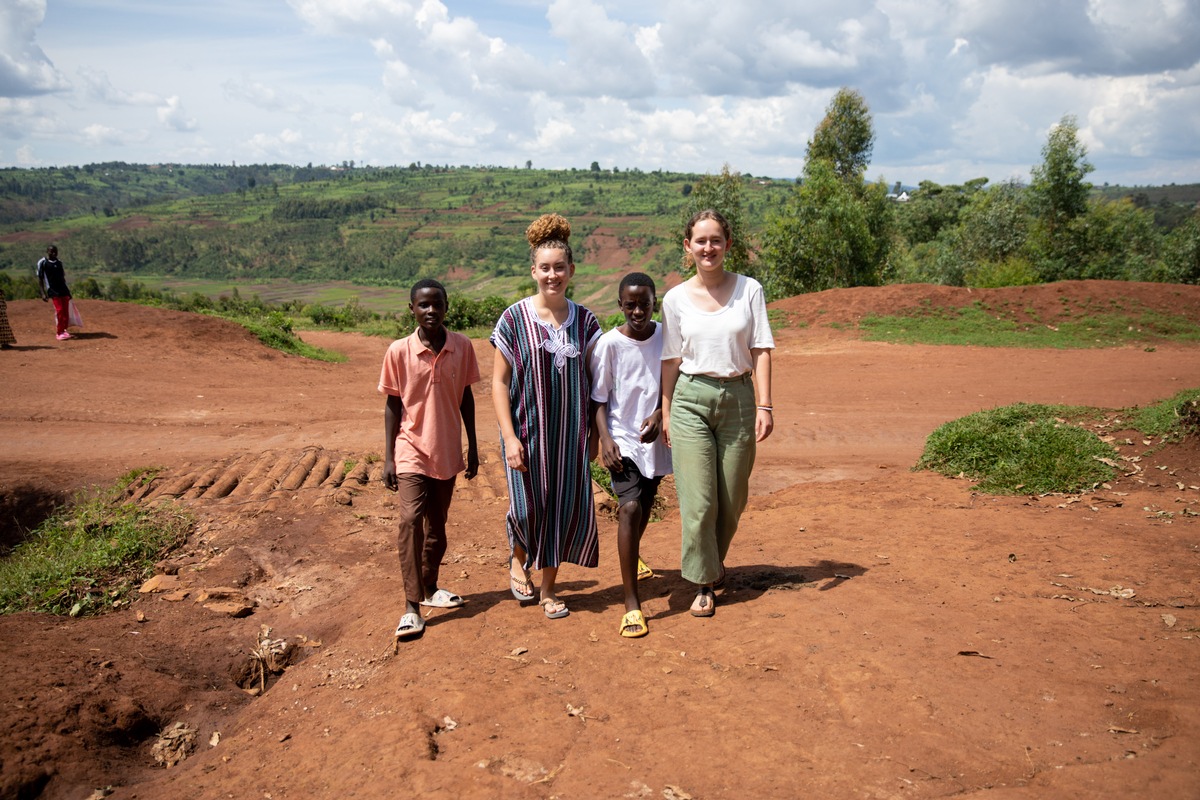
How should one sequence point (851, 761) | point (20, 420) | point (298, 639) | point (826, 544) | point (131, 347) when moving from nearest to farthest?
point (851, 761), point (298, 639), point (826, 544), point (20, 420), point (131, 347)

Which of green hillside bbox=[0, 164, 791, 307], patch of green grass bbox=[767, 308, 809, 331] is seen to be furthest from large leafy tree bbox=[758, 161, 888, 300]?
green hillside bbox=[0, 164, 791, 307]

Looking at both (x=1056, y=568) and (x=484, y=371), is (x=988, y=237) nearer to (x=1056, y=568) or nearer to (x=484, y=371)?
(x=484, y=371)

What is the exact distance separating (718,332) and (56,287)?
12.6 meters

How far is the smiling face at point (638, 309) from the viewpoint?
365 centimetres

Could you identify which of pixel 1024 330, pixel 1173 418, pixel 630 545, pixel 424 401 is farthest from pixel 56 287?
pixel 1024 330

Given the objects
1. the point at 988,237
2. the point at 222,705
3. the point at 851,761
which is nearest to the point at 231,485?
the point at 222,705

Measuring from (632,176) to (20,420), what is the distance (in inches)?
4404

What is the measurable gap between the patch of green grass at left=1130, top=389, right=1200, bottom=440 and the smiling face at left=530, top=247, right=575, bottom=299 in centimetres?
513

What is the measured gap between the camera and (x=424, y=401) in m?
3.90

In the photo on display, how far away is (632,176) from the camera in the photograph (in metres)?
115

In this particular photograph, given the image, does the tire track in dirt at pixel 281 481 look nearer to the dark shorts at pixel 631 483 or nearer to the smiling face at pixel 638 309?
the dark shorts at pixel 631 483

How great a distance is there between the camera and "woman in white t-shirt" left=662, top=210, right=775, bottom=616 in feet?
11.8

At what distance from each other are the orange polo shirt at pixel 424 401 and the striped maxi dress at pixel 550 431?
0.32 meters

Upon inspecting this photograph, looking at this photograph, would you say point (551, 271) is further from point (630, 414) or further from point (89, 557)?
point (89, 557)
